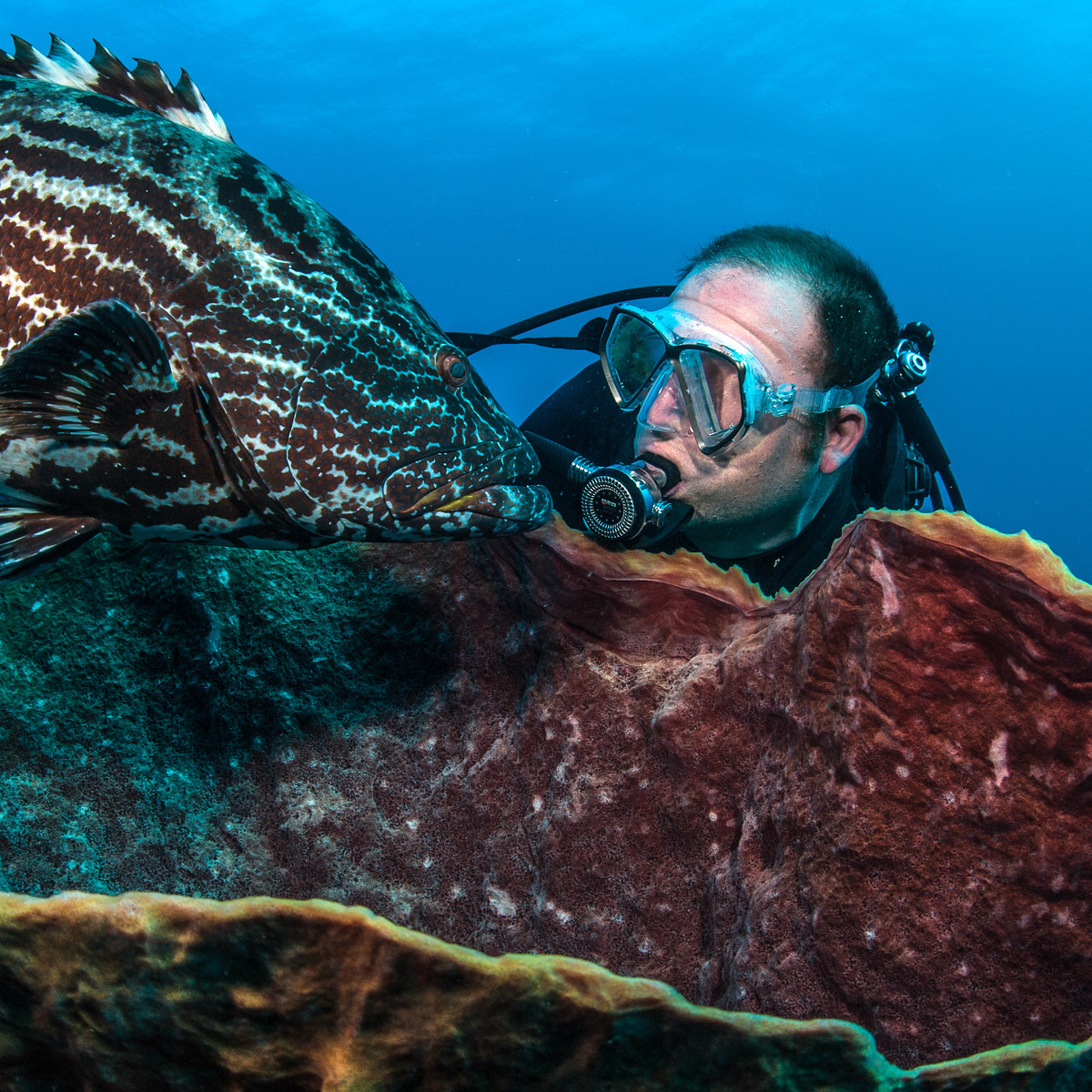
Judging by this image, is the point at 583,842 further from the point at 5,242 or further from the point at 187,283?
the point at 5,242

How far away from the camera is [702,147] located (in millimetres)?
71250

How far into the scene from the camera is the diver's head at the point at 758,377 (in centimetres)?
327

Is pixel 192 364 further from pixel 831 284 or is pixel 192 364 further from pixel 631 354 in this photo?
pixel 831 284

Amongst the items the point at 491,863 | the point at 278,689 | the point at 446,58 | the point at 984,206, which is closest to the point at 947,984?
the point at 491,863

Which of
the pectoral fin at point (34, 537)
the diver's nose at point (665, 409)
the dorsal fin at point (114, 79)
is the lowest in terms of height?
the pectoral fin at point (34, 537)

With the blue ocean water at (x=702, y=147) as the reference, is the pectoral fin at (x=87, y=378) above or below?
below

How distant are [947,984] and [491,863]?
50.0 inches

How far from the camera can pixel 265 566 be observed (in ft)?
8.66

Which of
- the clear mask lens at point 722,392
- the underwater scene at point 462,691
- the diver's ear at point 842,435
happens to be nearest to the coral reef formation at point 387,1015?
the underwater scene at point 462,691

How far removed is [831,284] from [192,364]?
3008 millimetres

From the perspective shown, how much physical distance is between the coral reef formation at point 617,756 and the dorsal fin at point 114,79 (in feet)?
5.14

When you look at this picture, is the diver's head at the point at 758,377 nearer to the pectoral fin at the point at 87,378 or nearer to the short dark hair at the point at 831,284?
the short dark hair at the point at 831,284

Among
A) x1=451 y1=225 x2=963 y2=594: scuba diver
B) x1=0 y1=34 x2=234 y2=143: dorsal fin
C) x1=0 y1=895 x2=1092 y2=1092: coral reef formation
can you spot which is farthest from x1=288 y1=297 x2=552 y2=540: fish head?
x1=0 y1=895 x2=1092 y2=1092: coral reef formation

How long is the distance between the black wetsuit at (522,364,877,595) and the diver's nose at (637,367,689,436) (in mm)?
679
